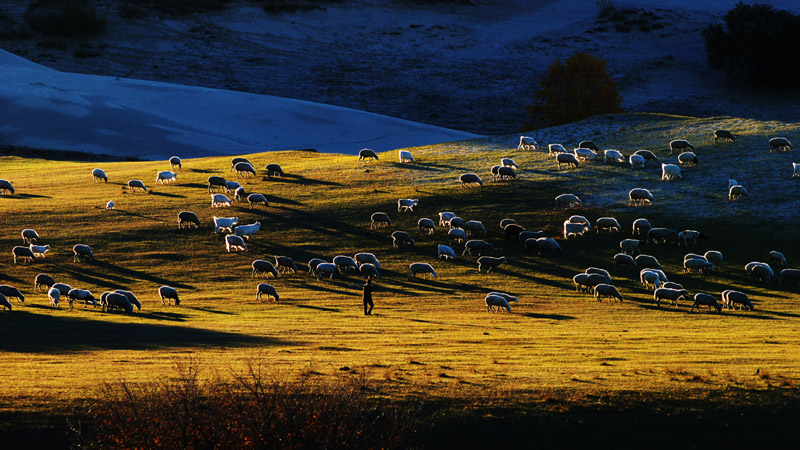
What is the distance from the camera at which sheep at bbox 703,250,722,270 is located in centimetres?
3944

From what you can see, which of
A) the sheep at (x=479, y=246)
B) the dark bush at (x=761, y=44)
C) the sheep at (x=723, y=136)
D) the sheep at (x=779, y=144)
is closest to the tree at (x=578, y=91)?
the sheep at (x=723, y=136)

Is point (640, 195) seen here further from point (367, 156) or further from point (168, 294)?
point (168, 294)

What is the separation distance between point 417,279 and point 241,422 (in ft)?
79.3

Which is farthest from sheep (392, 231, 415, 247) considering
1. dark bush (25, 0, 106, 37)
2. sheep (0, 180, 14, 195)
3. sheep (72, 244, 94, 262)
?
dark bush (25, 0, 106, 37)

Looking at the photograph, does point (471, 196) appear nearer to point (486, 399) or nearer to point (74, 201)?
point (74, 201)

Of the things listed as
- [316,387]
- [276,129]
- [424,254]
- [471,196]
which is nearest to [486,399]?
[316,387]

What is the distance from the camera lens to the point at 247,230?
44.5 metres

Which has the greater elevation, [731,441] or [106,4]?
[106,4]

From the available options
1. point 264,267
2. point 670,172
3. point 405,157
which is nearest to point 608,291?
point 264,267

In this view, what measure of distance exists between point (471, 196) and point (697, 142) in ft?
62.5

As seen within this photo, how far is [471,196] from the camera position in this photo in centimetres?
5094

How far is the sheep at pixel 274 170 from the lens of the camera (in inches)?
2292

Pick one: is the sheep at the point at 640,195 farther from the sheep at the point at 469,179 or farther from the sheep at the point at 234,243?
the sheep at the point at 234,243

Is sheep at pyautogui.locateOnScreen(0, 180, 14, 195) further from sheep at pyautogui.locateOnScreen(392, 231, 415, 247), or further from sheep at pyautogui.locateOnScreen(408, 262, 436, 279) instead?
sheep at pyautogui.locateOnScreen(408, 262, 436, 279)
